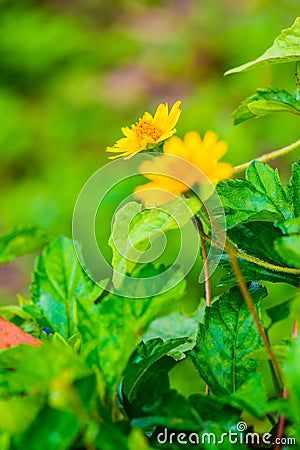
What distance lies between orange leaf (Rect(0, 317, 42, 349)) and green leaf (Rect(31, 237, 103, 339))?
0.23ft

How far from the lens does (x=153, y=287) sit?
0.39 m

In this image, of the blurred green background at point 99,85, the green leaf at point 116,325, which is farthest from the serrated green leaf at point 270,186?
the blurred green background at point 99,85

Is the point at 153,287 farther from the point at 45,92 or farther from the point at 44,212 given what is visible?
the point at 45,92

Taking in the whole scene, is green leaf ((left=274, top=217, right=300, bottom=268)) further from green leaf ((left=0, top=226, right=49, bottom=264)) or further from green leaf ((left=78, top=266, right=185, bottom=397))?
green leaf ((left=0, top=226, right=49, bottom=264))

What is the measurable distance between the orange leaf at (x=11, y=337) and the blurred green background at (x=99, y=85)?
78.9 inches

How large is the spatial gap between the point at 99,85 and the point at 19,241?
2848mm

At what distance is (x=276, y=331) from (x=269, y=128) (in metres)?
1.09

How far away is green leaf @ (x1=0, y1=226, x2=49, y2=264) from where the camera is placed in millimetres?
553

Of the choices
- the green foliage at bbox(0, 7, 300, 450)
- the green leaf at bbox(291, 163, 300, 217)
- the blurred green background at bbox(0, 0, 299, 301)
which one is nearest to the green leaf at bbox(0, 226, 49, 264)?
the green foliage at bbox(0, 7, 300, 450)

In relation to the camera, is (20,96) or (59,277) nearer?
(59,277)

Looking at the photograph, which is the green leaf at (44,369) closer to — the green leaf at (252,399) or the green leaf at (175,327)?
the green leaf at (252,399)

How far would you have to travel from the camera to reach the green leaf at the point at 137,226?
0.38 metres

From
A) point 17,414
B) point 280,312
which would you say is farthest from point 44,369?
point 280,312

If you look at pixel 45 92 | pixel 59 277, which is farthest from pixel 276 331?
pixel 45 92
